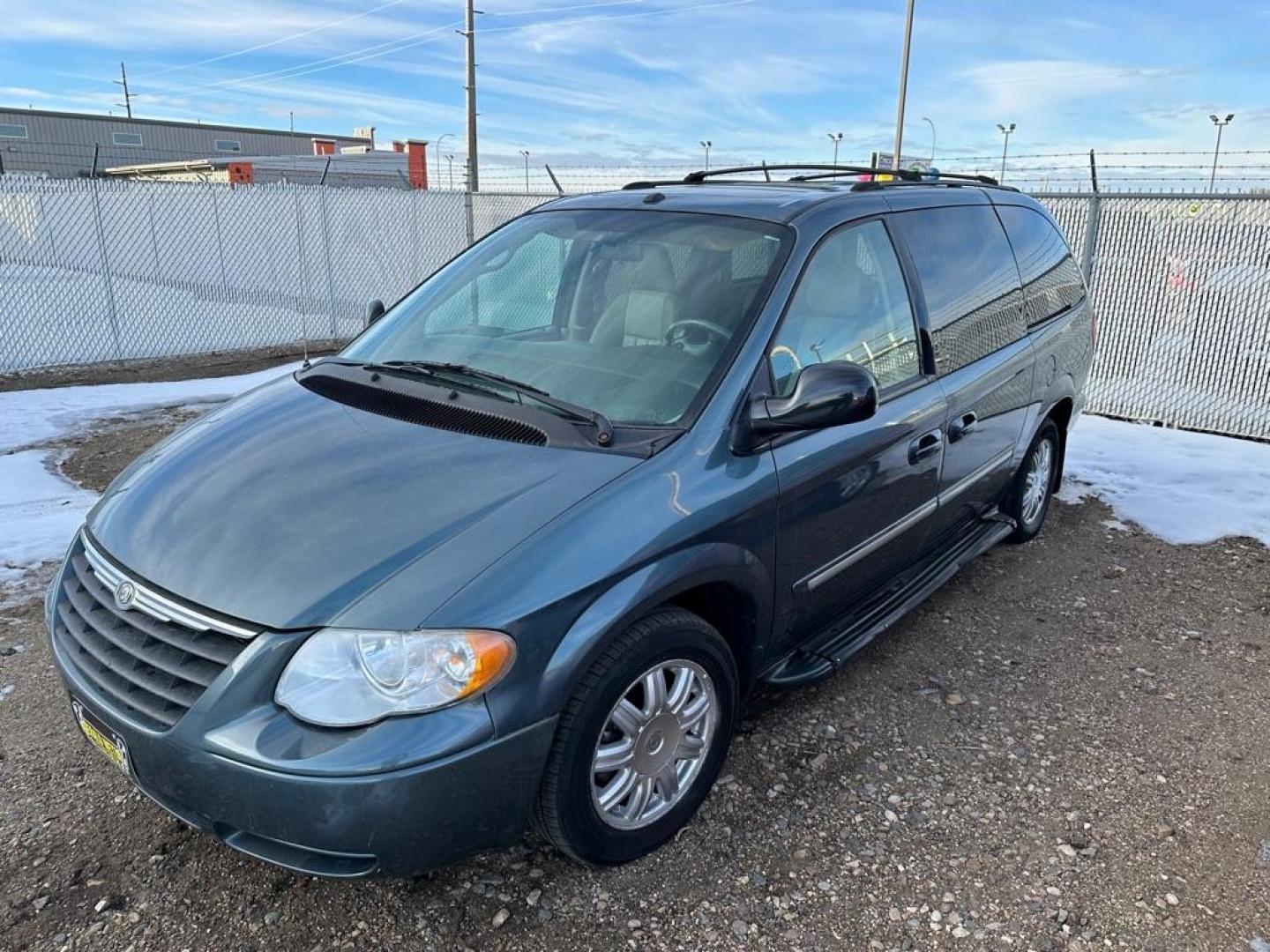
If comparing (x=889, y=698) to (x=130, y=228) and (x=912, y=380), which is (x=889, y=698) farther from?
(x=130, y=228)

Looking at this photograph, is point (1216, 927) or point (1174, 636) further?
point (1174, 636)

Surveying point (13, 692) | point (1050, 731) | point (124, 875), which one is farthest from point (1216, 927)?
point (13, 692)

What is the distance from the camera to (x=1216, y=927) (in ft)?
8.05

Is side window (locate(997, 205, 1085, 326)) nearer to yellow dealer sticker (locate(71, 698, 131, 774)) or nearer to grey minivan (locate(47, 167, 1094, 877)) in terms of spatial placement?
grey minivan (locate(47, 167, 1094, 877))

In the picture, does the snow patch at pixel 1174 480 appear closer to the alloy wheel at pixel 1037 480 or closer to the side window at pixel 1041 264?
the alloy wheel at pixel 1037 480

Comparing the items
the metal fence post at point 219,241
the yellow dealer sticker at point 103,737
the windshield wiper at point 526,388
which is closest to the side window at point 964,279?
the windshield wiper at point 526,388

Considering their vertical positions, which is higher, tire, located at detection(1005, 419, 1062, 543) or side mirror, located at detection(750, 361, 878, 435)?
side mirror, located at detection(750, 361, 878, 435)

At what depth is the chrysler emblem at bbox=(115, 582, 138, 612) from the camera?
229cm

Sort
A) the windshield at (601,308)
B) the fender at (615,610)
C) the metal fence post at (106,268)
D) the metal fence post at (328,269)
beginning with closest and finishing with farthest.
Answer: the fender at (615,610)
the windshield at (601,308)
the metal fence post at (106,268)
the metal fence post at (328,269)

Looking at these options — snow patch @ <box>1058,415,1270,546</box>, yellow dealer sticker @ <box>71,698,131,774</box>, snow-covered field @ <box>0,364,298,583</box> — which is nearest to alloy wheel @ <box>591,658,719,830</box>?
yellow dealer sticker @ <box>71,698,131,774</box>

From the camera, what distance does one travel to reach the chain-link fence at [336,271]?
25.7 ft

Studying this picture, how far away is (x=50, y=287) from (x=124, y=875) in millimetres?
10963

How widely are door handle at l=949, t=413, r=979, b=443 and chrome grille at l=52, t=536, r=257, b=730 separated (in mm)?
2717

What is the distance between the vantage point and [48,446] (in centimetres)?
665
